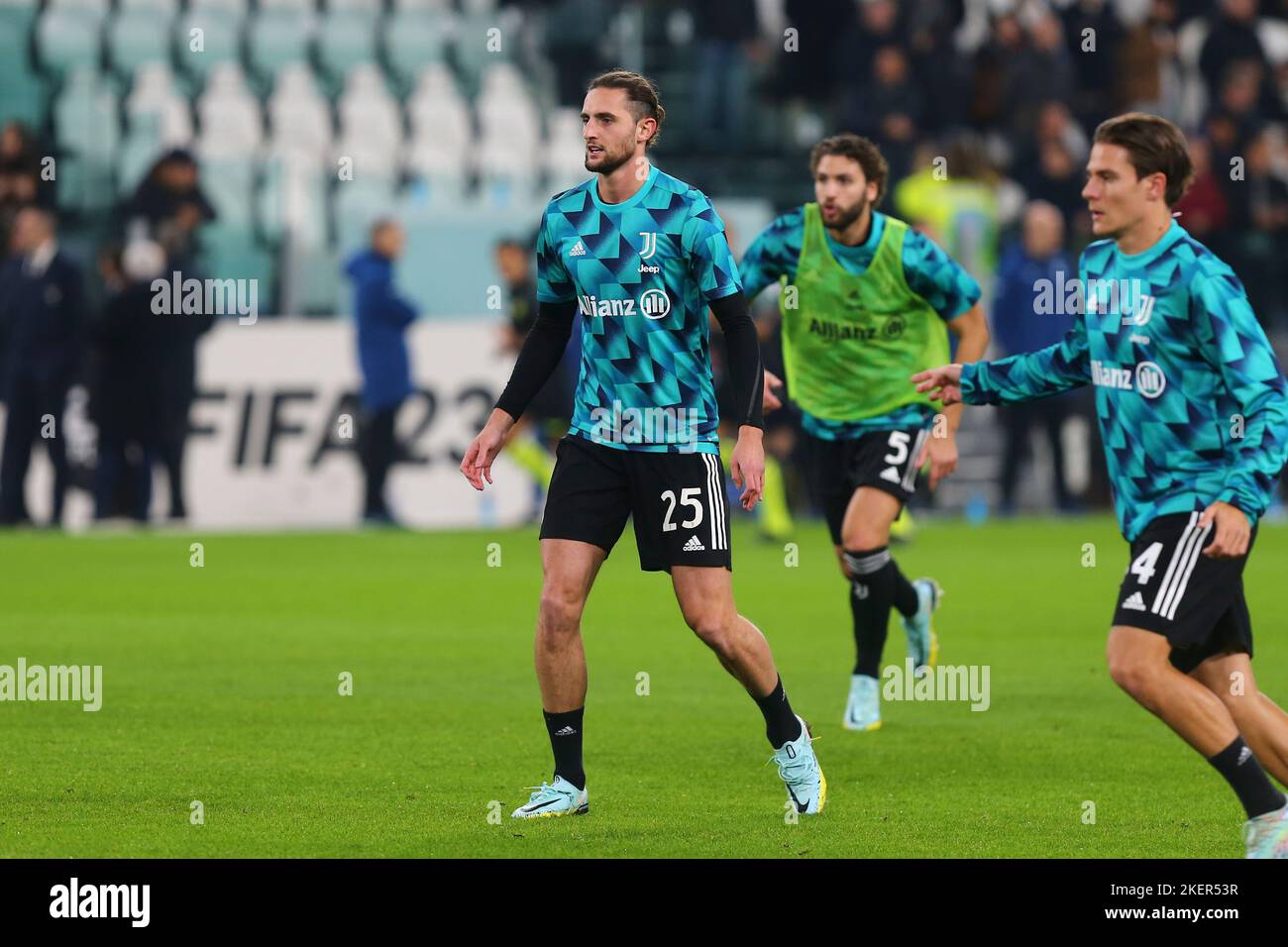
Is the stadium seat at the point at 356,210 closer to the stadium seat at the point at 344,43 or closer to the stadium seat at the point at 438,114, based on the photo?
the stadium seat at the point at 438,114

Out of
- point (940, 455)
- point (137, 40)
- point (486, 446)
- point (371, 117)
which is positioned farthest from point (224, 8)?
point (486, 446)

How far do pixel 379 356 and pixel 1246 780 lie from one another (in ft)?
47.6

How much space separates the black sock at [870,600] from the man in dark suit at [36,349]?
11158 millimetres

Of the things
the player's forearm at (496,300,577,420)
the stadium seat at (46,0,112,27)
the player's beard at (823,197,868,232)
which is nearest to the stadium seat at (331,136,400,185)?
the stadium seat at (46,0,112,27)

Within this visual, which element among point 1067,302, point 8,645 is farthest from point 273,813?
point 1067,302

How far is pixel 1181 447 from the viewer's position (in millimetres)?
6867

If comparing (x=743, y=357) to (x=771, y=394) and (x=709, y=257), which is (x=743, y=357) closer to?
(x=709, y=257)

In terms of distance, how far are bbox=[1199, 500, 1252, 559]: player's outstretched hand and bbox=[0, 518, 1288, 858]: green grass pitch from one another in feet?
3.83

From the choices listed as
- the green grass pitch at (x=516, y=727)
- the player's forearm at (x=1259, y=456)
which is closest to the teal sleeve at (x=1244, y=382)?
the player's forearm at (x=1259, y=456)

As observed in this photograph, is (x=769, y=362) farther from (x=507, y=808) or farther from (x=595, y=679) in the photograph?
(x=507, y=808)

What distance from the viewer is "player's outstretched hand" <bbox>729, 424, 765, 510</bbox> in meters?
7.53

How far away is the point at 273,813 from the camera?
7754 millimetres

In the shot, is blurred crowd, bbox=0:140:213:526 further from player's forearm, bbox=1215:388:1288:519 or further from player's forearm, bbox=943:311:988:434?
player's forearm, bbox=1215:388:1288:519

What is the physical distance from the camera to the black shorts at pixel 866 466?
34.2 ft
